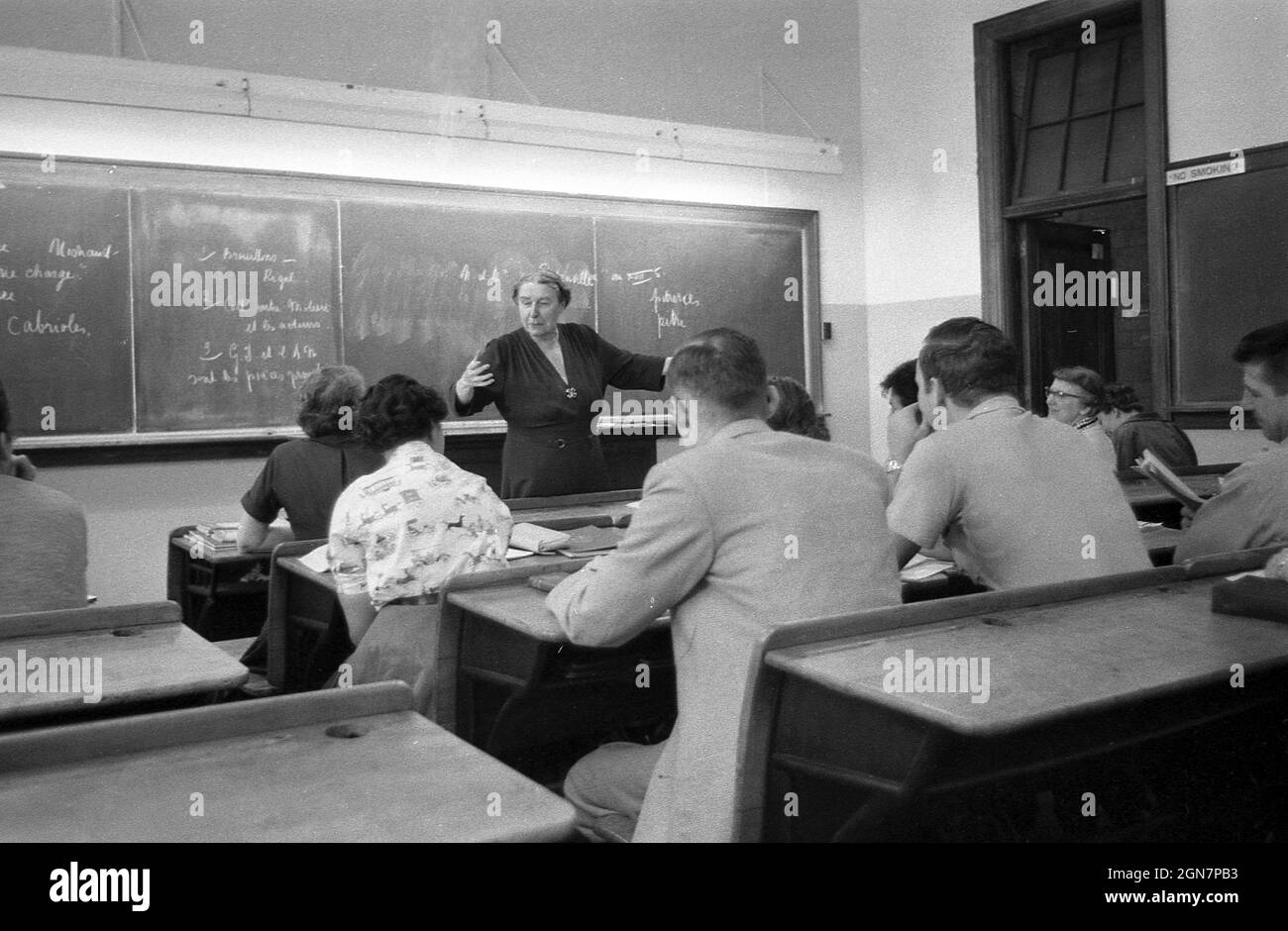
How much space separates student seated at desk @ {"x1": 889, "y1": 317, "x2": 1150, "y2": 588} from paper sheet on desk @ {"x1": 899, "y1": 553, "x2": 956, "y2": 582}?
0.26 metres

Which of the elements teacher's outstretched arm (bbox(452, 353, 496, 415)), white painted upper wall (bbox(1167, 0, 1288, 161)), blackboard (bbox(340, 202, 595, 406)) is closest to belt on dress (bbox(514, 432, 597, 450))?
teacher's outstretched arm (bbox(452, 353, 496, 415))

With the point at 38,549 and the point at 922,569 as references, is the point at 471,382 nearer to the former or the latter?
the point at 922,569

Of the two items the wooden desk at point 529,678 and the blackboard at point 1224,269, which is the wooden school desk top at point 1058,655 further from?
the blackboard at point 1224,269

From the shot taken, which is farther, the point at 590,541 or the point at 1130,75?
the point at 1130,75

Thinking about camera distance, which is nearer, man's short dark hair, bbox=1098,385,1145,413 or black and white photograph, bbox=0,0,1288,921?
black and white photograph, bbox=0,0,1288,921

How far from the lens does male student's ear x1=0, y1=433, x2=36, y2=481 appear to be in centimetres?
210

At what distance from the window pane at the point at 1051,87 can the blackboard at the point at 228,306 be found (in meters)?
3.78

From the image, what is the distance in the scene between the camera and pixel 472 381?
381 centimetres

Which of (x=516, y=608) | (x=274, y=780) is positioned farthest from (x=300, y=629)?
(x=274, y=780)

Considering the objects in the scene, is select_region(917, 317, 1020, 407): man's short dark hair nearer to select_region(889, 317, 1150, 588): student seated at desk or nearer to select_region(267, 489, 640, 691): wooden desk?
select_region(889, 317, 1150, 588): student seated at desk

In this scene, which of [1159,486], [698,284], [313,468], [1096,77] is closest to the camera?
[313,468]

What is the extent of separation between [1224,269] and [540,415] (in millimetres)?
3416

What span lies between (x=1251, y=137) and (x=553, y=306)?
3.43m

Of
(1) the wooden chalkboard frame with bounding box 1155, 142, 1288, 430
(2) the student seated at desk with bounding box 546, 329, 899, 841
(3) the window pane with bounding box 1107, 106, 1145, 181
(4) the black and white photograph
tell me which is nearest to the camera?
(4) the black and white photograph
